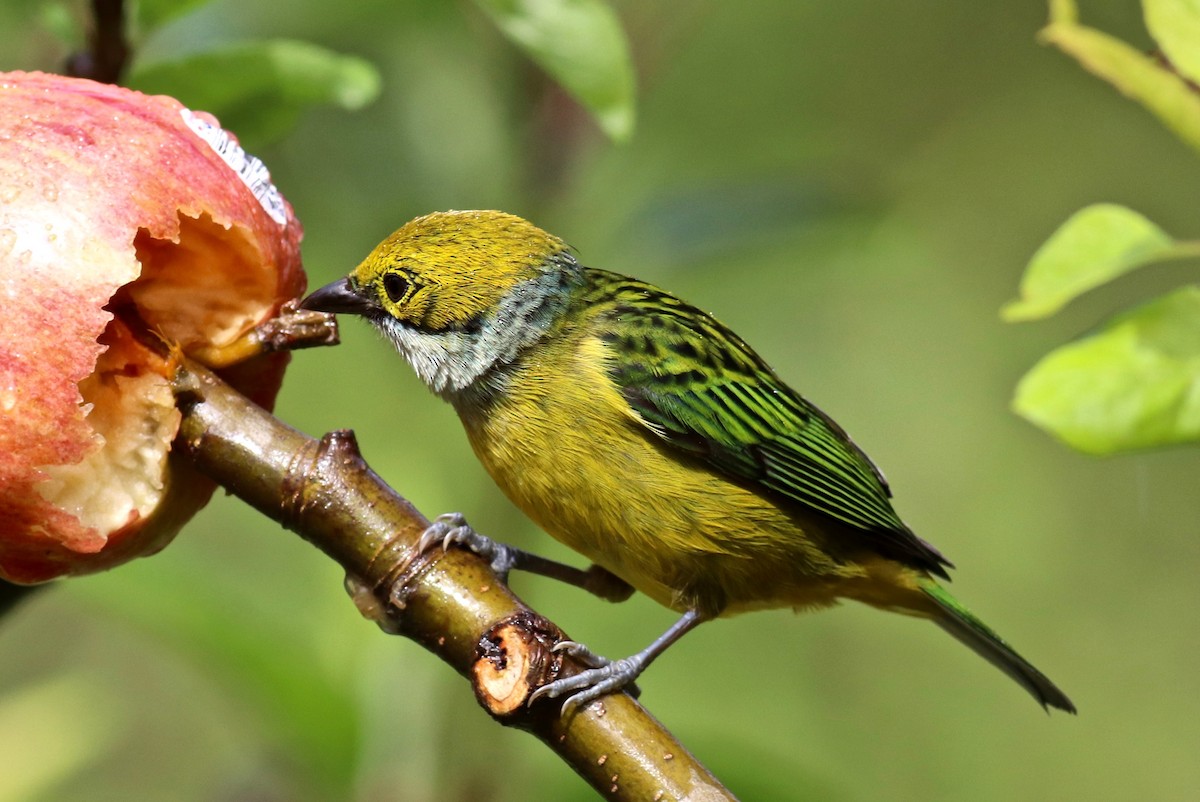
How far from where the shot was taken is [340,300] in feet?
10.2

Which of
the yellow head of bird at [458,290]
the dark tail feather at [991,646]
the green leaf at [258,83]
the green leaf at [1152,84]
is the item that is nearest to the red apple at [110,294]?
the green leaf at [258,83]

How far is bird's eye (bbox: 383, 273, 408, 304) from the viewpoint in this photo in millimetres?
3168

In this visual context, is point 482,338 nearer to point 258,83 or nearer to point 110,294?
point 258,83

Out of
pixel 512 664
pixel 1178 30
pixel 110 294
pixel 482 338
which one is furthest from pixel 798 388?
pixel 110 294

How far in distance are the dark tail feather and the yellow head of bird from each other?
130 cm

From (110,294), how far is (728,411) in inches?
65.6

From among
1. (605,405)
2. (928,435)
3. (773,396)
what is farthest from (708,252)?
(928,435)

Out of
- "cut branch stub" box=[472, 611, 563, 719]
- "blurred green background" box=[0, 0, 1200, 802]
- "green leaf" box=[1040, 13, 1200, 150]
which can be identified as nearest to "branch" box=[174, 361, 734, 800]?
"cut branch stub" box=[472, 611, 563, 719]

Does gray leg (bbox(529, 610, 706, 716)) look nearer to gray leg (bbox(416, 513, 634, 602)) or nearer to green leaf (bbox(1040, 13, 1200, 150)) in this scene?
gray leg (bbox(416, 513, 634, 602))

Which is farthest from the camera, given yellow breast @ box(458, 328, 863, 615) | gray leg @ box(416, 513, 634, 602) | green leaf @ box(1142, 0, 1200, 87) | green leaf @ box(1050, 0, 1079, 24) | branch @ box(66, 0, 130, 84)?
yellow breast @ box(458, 328, 863, 615)

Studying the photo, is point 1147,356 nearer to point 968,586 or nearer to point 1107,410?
point 1107,410

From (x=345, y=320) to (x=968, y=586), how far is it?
385 centimetres

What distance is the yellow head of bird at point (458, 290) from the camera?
3135 millimetres

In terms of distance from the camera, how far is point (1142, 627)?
758 cm
